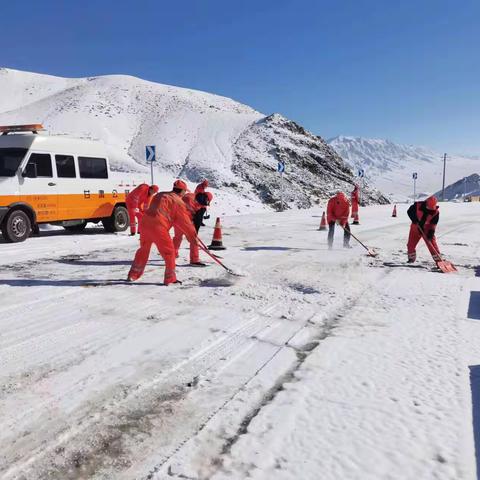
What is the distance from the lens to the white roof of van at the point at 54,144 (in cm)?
1162

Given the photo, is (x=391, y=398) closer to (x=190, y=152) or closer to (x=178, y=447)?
(x=178, y=447)

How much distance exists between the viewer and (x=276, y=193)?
3272 cm

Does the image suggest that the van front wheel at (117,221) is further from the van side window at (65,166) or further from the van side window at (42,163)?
the van side window at (42,163)

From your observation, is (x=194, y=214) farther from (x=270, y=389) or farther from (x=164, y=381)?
(x=270, y=389)

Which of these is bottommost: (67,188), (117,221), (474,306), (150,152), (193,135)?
(474,306)

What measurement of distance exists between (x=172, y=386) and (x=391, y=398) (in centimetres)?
153

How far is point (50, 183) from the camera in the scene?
12.1m

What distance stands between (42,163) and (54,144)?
2.00 feet

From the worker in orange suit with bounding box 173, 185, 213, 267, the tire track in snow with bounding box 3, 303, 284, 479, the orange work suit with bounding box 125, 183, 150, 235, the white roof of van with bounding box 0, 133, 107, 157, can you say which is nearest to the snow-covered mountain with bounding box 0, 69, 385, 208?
the white roof of van with bounding box 0, 133, 107, 157

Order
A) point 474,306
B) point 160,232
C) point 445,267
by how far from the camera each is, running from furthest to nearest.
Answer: point 445,267 → point 160,232 → point 474,306

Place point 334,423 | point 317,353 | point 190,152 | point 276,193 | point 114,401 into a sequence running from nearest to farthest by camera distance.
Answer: point 334,423 < point 114,401 < point 317,353 < point 276,193 < point 190,152

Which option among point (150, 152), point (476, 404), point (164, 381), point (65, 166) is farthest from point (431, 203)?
Result: point (150, 152)

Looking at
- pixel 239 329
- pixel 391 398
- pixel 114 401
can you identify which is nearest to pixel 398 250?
pixel 239 329

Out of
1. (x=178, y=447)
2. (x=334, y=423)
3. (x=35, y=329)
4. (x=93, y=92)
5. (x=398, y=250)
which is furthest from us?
(x=93, y=92)
